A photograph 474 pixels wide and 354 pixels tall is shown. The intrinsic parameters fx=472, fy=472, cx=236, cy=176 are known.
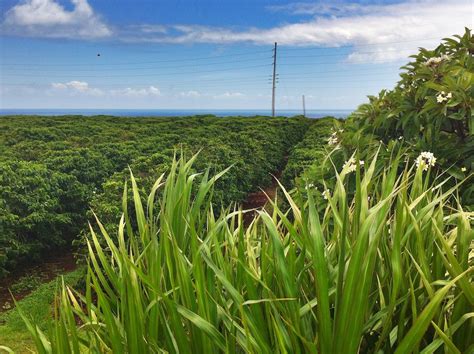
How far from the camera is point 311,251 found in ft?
4.58

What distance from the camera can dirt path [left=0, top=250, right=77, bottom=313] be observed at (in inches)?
231

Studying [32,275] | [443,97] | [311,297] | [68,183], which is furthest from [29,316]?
[443,97]

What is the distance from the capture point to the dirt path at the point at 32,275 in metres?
5.86

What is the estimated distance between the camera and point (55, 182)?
7172 mm

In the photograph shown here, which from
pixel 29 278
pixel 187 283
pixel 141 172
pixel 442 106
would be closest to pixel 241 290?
pixel 187 283

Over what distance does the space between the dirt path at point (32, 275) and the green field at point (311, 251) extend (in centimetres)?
22

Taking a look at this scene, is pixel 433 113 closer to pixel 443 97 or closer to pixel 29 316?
pixel 443 97

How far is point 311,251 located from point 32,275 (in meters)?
5.94

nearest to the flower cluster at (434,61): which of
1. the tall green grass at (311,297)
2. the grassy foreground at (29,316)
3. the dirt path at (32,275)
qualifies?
the tall green grass at (311,297)

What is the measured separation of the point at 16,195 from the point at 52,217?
0.59m

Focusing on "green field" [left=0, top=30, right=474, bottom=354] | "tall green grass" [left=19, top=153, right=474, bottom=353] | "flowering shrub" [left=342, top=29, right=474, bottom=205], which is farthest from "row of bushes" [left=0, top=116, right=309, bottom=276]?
"tall green grass" [left=19, top=153, right=474, bottom=353]

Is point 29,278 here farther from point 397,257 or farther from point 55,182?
point 397,257

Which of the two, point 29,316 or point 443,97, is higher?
point 443,97

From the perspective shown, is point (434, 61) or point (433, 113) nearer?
point (433, 113)
